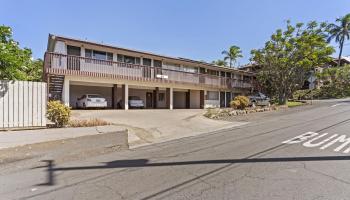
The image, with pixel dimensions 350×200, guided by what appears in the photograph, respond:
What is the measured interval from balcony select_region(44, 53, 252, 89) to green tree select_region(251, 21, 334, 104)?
6.65 meters

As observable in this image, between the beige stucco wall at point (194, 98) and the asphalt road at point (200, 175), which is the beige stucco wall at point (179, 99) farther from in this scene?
the asphalt road at point (200, 175)

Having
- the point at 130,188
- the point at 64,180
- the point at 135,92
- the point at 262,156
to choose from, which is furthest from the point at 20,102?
the point at 135,92

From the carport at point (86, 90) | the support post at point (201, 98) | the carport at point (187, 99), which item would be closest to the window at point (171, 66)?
the carport at point (187, 99)

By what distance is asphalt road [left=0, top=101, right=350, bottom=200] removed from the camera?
189 inches

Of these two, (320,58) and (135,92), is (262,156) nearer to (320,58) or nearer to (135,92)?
(135,92)

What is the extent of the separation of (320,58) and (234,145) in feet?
84.3

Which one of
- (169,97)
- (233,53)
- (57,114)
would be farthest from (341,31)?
(57,114)

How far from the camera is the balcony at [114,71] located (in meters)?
19.1

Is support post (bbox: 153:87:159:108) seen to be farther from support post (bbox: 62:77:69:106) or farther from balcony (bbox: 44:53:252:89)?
support post (bbox: 62:77:69:106)

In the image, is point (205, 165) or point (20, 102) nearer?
point (205, 165)

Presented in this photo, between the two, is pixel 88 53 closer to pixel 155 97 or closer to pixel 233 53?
pixel 155 97

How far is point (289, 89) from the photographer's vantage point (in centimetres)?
3073

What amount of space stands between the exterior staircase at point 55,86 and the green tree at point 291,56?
71.2 feet

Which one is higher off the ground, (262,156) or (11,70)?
(11,70)
